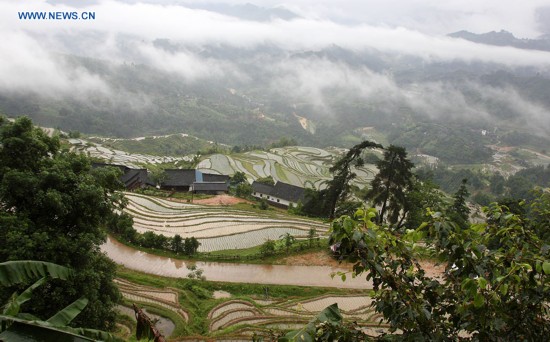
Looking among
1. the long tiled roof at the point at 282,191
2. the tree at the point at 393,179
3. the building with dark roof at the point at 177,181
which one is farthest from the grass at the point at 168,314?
the long tiled roof at the point at 282,191

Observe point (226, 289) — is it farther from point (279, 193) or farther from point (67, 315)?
point (279, 193)

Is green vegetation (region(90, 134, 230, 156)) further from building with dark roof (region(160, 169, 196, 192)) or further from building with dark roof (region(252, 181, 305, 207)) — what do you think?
building with dark roof (region(252, 181, 305, 207))

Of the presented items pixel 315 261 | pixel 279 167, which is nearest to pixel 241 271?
pixel 315 261

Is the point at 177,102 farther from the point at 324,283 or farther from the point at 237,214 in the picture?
the point at 324,283

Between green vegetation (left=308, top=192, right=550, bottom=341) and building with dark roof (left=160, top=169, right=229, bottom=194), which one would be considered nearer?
green vegetation (left=308, top=192, right=550, bottom=341)

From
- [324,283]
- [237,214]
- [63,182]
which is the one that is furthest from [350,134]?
[63,182]

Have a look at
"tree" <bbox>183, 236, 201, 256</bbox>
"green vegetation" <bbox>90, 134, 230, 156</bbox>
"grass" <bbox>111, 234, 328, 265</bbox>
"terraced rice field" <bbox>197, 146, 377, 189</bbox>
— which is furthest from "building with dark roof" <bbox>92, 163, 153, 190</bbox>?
"green vegetation" <bbox>90, 134, 230, 156</bbox>

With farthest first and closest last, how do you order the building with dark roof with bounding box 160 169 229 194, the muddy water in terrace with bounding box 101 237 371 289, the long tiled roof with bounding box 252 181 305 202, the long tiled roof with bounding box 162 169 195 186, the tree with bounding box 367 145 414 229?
the long tiled roof with bounding box 162 169 195 186 → the long tiled roof with bounding box 252 181 305 202 → the building with dark roof with bounding box 160 169 229 194 → the tree with bounding box 367 145 414 229 → the muddy water in terrace with bounding box 101 237 371 289
